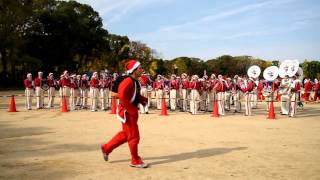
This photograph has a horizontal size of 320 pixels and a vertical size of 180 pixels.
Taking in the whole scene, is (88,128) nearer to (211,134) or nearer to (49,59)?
(211,134)

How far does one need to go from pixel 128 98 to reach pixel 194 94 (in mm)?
13306

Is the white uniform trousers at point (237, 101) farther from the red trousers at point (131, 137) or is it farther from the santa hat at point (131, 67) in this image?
the red trousers at point (131, 137)

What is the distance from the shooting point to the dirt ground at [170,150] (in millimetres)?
8195

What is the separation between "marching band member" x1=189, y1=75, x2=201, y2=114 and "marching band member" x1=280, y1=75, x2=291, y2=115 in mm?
4357

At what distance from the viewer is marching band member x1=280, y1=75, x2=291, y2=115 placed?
20.8 m

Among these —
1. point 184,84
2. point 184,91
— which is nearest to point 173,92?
point 184,91

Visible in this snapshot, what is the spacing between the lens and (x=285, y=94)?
21047 mm

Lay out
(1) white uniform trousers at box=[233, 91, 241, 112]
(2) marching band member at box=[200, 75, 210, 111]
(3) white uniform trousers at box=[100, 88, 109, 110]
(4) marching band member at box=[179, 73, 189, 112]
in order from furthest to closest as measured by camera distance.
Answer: (3) white uniform trousers at box=[100, 88, 109, 110], (1) white uniform trousers at box=[233, 91, 241, 112], (2) marching band member at box=[200, 75, 210, 111], (4) marching band member at box=[179, 73, 189, 112]

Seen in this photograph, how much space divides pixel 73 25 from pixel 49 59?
630 centimetres

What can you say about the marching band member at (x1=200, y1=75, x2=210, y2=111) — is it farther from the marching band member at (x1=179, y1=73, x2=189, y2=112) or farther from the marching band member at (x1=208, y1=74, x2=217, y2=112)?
the marching band member at (x1=179, y1=73, x2=189, y2=112)

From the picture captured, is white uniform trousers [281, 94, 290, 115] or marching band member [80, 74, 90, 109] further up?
marching band member [80, 74, 90, 109]

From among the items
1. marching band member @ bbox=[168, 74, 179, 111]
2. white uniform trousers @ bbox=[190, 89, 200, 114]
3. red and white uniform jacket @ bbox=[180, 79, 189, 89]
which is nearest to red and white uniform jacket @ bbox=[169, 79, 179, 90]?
marching band member @ bbox=[168, 74, 179, 111]

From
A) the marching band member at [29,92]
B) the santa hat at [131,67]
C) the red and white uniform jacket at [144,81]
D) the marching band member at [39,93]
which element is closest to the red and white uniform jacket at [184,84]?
the red and white uniform jacket at [144,81]

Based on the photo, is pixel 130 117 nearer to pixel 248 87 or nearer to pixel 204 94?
pixel 248 87
